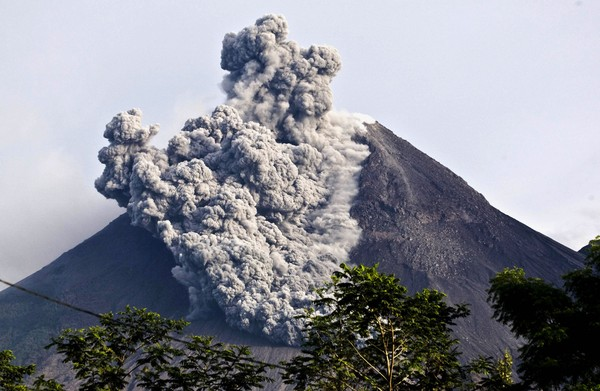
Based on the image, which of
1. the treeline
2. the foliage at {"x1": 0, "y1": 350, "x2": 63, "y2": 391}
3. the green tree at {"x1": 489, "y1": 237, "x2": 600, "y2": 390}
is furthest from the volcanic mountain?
the green tree at {"x1": 489, "y1": 237, "x2": 600, "y2": 390}

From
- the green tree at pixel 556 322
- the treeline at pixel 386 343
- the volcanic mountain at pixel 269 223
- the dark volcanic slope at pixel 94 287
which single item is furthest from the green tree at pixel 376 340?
the dark volcanic slope at pixel 94 287

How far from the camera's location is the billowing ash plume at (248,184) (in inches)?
4284

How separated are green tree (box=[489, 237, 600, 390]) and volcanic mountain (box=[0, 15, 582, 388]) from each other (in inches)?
3032

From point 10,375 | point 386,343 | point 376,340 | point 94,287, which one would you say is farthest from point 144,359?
point 94,287

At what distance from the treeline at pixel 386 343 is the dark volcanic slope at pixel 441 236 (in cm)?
9255

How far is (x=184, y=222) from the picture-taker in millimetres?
111000

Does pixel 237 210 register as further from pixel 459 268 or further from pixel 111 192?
pixel 459 268

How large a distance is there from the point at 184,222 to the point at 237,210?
8039mm

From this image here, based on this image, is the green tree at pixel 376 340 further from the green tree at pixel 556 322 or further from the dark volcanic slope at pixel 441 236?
the dark volcanic slope at pixel 441 236

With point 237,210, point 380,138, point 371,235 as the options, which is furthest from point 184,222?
point 380,138

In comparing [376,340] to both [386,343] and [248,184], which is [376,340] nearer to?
[386,343]

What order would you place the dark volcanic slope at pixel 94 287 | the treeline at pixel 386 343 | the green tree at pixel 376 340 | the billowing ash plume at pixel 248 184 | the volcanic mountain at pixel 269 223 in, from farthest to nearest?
the dark volcanic slope at pixel 94 287, the volcanic mountain at pixel 269 223, the billowing ash plume at pixel 248 184, the treeline at pixel 386 343, the green tree at pixel 376 340

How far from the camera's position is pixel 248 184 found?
115188 millimetres

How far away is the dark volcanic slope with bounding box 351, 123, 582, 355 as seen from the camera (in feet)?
431
